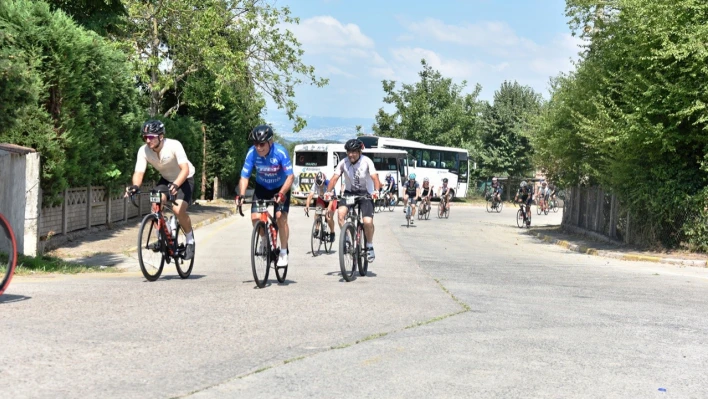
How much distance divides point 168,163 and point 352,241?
8.69 ft

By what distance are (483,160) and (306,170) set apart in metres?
30.6

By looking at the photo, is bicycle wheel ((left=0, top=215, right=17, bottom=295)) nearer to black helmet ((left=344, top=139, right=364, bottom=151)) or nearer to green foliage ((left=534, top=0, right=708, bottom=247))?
black helmet ((left=344, top=139, right=364, bottom=151))

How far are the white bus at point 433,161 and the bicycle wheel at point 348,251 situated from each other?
43899mm

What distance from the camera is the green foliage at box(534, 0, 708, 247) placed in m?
19.1

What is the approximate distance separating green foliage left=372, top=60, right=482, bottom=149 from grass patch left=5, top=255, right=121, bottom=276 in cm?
6483

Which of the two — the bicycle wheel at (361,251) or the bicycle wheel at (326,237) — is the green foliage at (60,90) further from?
Answer: the bicycle wheel at (361,251)

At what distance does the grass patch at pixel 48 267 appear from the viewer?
12.3 metres

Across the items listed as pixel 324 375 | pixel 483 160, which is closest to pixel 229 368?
pixel 324 375

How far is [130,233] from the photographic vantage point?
71.5ft

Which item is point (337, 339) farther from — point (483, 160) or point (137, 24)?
point (483, 160)

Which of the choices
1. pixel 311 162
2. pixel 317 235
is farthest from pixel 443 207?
pixel 317 235

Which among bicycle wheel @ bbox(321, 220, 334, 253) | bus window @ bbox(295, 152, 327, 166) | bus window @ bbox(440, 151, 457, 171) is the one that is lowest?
bicycle wheel @ bbox(321, 220, 334, 253)

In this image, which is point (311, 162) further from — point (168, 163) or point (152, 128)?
point (152, 128)

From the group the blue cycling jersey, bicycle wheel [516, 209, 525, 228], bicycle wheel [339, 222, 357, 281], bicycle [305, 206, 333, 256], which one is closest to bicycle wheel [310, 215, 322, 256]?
bicycle [305, 206, 333, 256]
